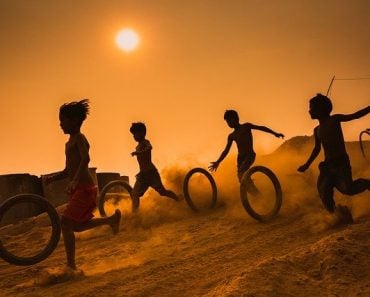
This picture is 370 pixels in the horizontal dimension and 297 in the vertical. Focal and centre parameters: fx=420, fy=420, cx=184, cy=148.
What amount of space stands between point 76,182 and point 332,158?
136 inches

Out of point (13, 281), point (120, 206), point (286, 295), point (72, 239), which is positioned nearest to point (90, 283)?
point (72, 239)

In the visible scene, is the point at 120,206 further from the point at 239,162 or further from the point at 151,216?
the point at 239,162

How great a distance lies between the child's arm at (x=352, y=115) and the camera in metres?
5.38

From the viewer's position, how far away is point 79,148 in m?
5.26

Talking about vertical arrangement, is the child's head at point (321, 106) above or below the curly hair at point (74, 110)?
below

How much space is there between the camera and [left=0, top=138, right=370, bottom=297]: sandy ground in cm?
361

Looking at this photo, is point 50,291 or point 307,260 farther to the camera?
point 50,291

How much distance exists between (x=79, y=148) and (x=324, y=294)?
3.31 m

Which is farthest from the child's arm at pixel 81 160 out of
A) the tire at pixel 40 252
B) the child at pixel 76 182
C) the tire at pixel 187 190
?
the tire at pixel 187 190

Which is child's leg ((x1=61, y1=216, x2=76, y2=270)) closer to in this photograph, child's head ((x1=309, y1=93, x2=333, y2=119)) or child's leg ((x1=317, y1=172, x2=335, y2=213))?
child's leg ((x1=317, y1=172, x2=335, y2=213))

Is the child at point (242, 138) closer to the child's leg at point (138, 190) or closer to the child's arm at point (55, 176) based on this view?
the child's leg at point (138, 190)

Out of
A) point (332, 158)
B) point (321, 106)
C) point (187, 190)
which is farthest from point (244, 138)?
point (332, 158)

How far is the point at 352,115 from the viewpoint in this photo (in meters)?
5.53

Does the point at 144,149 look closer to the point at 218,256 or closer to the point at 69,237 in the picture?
the point at 69,237
